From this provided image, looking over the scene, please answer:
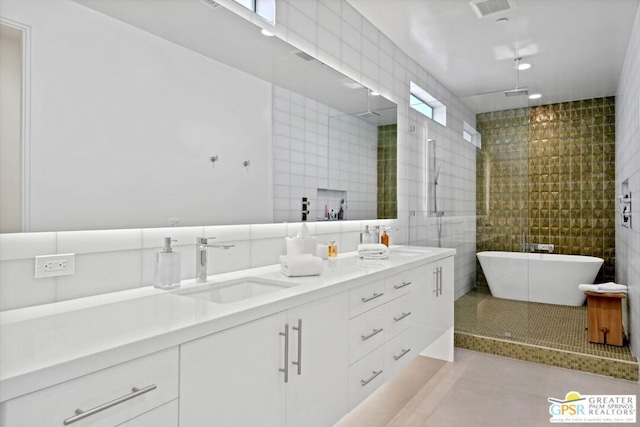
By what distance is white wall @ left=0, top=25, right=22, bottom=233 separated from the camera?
1155mm

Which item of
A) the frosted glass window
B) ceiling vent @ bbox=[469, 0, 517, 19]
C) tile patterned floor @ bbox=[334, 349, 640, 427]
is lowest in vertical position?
tile patterned floor @ bbox=[334, 349, 640, 427]

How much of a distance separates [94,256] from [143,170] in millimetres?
366

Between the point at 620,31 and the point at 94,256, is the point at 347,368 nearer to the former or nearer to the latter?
the point at 94,256

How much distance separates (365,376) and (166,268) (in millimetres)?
1045

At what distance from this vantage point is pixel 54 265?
126 centimetres

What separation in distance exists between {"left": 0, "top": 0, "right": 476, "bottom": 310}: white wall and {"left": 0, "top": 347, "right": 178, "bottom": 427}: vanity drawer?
55 cm

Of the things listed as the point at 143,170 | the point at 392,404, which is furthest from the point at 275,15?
the point at 392,404

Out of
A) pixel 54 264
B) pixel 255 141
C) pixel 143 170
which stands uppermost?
pixel 255 141

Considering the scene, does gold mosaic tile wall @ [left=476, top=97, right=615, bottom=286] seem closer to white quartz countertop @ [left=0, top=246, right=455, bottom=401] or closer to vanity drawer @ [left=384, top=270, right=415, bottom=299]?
Answer: vanity drawer @ [left=384, top=270, right=415, bottom=299]

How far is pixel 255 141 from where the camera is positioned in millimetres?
2053

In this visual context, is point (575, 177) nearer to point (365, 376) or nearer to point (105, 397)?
point (365, 376)

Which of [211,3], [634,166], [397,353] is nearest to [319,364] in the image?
[397,353]

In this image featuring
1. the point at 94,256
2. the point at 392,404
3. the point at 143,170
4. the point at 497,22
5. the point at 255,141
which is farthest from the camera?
the point at 497,22

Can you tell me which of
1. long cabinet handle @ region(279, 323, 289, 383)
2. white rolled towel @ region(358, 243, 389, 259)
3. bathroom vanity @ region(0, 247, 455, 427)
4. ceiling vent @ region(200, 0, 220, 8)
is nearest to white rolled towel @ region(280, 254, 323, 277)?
bathroom vanity @ region(0, 247, 455, 427)
